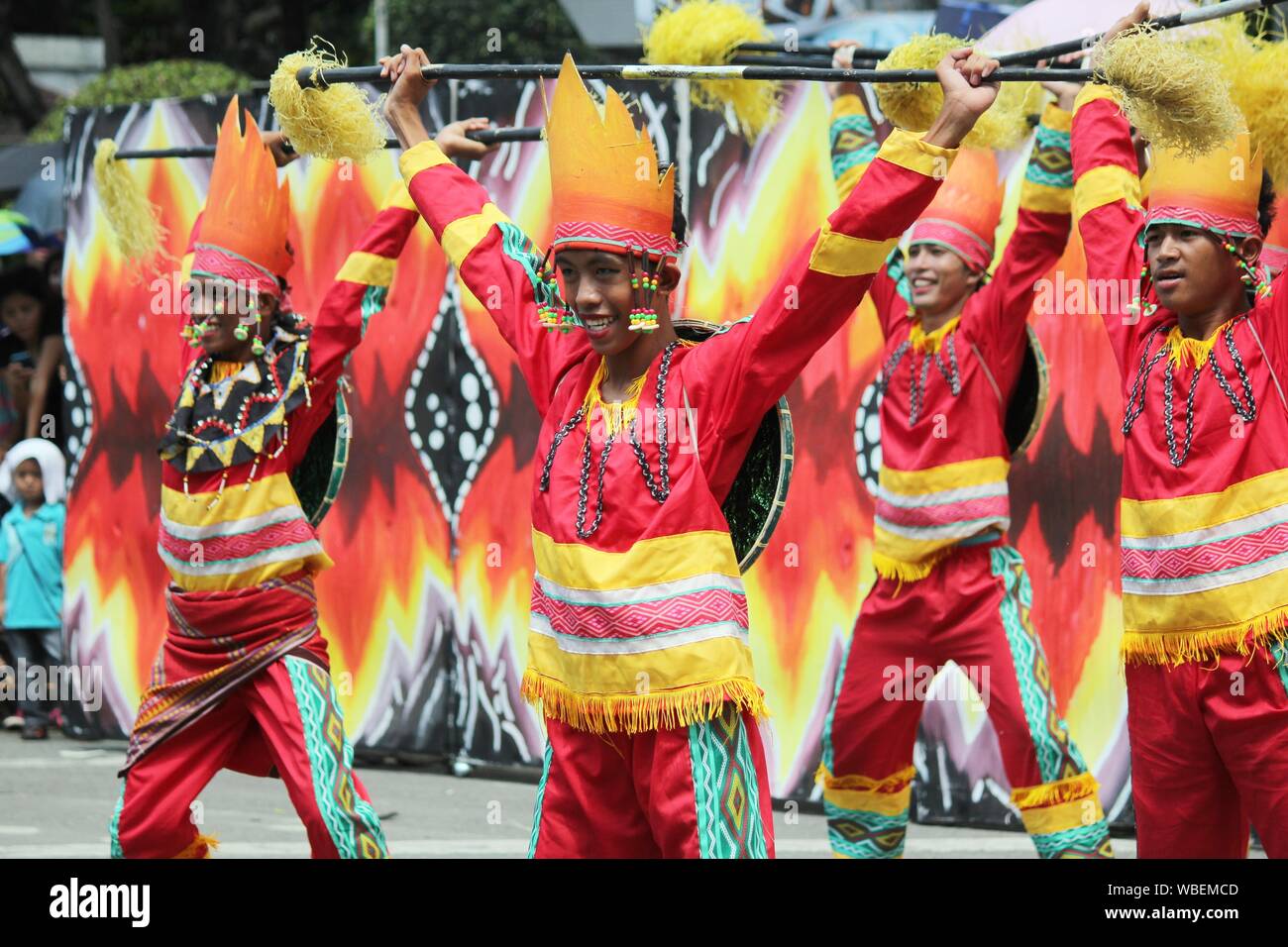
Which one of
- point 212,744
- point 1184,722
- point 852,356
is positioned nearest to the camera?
point 1184,722

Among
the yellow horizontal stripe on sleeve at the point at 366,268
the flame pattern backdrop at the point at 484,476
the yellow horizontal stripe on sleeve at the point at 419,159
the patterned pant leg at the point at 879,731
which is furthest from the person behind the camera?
the flame pattern backdrop at the point at 484,476

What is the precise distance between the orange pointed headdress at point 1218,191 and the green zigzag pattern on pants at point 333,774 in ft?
8.51

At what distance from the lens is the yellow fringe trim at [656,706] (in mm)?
3912

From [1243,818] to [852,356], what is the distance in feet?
10.0

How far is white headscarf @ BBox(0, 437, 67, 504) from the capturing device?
9.33 m

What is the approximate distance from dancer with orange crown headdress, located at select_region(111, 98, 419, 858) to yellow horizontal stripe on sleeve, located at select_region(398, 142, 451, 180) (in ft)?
3.07

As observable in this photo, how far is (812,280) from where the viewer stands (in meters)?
3.84

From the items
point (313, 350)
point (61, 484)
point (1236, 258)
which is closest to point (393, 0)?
point (61, 484)

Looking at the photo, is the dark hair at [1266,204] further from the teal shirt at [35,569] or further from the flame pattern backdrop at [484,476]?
the teal shirt at [35,569]

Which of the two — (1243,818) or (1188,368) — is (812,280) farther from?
(1243,818)

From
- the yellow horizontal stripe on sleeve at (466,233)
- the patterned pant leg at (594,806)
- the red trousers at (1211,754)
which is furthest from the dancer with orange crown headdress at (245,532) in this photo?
the red trousers at (1211,754)

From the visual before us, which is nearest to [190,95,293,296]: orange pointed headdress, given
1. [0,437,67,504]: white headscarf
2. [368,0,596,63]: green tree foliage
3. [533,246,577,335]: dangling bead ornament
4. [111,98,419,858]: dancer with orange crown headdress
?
[111,98,419,858]: dancer with orange crown headdress

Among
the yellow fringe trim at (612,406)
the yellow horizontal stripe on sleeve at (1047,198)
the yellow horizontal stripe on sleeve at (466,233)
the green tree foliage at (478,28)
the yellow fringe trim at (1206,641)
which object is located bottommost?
the yellow fringe trim at (1206,641)

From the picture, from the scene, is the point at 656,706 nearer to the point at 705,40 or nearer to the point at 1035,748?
the point at 1035,748
